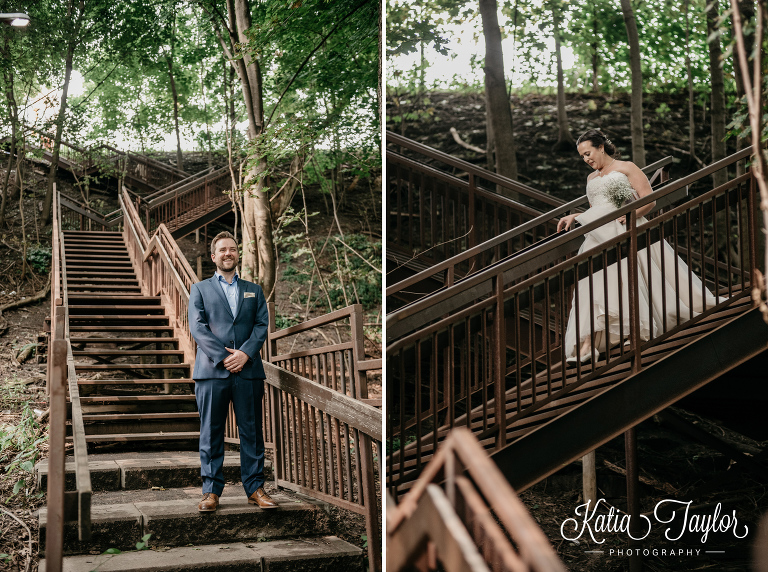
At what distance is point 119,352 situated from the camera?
21.8 ft

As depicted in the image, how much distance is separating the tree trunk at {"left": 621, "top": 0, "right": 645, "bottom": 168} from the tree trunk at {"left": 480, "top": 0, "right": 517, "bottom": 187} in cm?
128

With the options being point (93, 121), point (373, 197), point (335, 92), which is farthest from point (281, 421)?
point (93, 121)

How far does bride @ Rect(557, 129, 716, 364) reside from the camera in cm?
358

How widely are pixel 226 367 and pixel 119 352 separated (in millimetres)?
3468

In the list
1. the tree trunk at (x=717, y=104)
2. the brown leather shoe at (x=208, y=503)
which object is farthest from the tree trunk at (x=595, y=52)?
the brown leather shoe at (x=208, y=503)

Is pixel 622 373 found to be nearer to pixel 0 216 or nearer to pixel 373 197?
pixel 373 197

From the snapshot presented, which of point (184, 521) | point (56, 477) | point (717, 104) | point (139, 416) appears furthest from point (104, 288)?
point (717, 104)

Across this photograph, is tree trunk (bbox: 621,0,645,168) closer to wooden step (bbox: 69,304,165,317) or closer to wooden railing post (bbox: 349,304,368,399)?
wooden railing post (bbox: 349,304,368,399)

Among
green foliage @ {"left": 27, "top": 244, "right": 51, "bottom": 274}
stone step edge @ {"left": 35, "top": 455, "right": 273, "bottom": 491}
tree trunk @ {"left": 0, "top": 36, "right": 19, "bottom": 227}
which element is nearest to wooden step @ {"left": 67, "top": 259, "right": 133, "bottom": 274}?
green foliage @ {"left": 27, "top": 244, "right": 51, "bottom": 274}

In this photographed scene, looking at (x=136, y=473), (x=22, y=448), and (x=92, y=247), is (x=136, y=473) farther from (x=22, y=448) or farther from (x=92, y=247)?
(x=92, y=247)

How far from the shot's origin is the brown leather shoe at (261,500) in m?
3.74

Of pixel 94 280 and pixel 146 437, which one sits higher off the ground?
pixel 94 280

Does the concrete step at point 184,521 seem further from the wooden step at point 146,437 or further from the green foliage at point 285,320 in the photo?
the green foliage at point 285,320

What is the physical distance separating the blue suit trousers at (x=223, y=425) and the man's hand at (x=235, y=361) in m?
0.07
